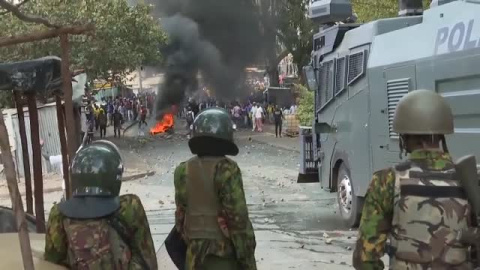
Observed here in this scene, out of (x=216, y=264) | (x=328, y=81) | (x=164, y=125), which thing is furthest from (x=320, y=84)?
(x=164, y=125)

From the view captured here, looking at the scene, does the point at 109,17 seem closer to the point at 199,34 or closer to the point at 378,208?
the point at 199,34

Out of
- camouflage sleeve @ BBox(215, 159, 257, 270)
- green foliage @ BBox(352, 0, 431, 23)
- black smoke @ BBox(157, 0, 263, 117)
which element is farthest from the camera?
black smoke @ BBox(157, 0, 263, 117)

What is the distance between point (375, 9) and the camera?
62.6ft

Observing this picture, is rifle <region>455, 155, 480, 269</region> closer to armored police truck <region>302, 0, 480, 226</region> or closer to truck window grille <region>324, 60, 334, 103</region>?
armored police truck <region>302, 0, 480, 226</region>

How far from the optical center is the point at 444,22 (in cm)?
640

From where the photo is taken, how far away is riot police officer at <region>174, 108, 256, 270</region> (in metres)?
3.92

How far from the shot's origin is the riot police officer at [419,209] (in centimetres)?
275

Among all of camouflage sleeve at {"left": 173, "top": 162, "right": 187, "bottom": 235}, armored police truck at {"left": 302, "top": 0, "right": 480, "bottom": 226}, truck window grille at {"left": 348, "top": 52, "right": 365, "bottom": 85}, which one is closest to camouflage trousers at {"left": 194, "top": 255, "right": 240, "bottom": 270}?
camouflage sleeve at {"left": 173, "top": 162, "right": 187, "bottom": 235}

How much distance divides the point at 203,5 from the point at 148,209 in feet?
67.1

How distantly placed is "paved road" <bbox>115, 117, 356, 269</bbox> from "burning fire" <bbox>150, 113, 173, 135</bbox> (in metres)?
10.3

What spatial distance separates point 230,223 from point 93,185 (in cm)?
129

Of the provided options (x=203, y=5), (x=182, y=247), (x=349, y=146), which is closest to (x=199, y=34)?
(x=203, y=5)

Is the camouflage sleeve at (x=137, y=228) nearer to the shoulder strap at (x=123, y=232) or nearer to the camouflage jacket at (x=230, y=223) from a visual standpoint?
the shoulder strap at (x=123, y=232)

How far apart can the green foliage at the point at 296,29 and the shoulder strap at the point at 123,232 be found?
2758 cm
